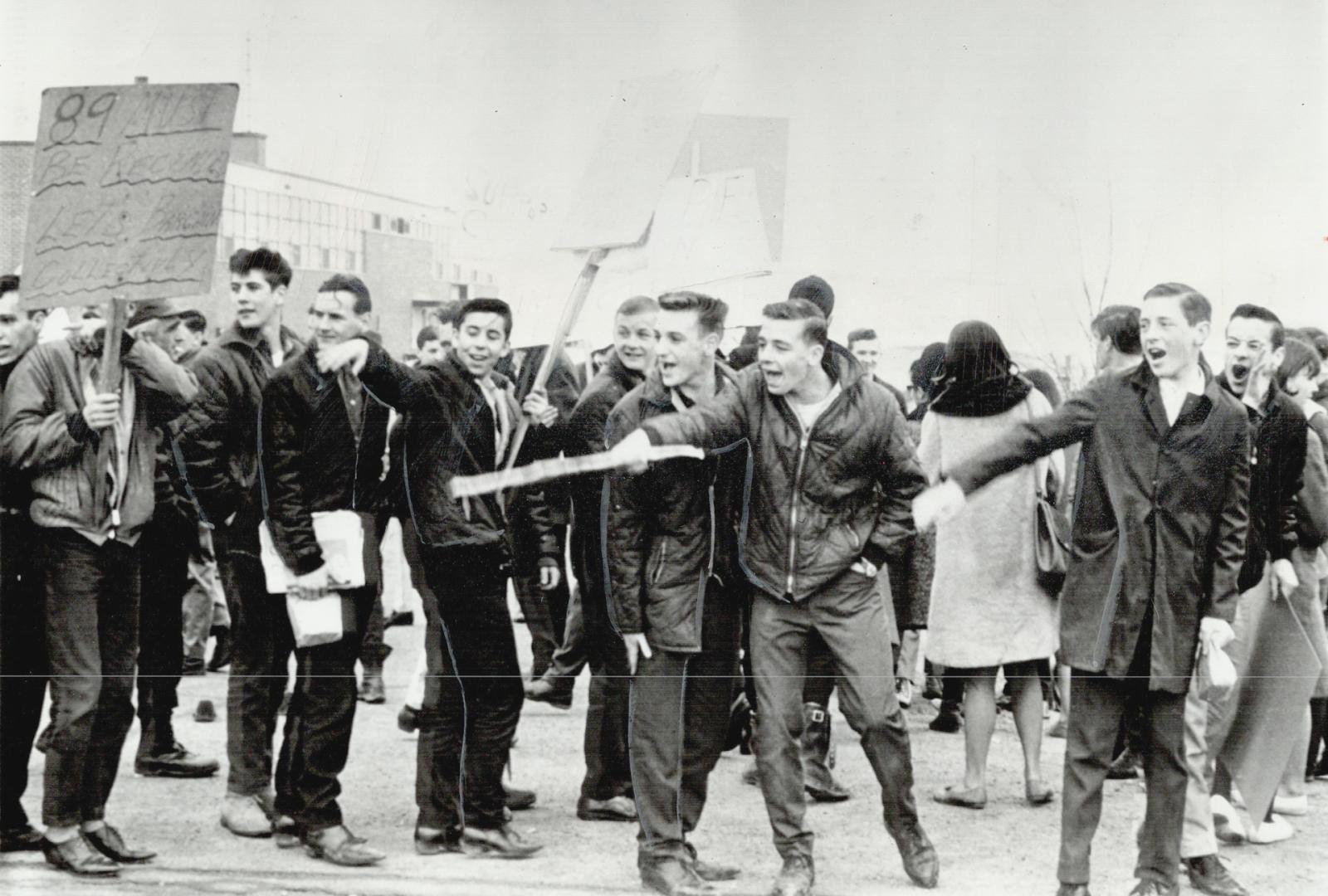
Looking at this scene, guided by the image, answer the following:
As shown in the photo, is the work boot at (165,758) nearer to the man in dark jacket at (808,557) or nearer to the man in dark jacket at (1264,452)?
the man in dark jacket at (808,557)

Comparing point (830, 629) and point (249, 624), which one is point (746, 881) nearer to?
point (830, 629)

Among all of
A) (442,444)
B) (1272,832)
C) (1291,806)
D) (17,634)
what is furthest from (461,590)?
(1291,806)

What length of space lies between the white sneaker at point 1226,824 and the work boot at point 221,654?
569cm

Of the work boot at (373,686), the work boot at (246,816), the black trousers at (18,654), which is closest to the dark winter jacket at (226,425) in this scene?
the black trousers at (18,654)

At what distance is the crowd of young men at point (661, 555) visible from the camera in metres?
5.16

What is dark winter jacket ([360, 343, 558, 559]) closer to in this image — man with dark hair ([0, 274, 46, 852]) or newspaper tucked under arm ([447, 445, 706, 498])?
newspaper tucked under arm ([447, 445, 706, 498])

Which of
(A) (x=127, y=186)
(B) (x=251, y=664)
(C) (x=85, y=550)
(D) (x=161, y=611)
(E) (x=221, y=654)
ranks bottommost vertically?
(E) (x=221, y=654)

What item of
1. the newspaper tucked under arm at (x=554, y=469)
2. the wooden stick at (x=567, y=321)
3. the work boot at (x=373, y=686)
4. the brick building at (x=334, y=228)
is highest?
the brick building at (x=334, y=228)

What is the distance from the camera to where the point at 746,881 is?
5.62m

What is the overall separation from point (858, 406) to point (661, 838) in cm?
171

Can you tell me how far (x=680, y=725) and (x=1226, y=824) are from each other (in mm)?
2357

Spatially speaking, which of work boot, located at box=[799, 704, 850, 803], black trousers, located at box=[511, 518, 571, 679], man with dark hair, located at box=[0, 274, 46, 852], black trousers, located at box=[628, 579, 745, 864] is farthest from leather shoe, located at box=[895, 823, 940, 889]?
man with dark hair, located at box=[0, 274, 46, 852]

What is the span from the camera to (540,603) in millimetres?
8633

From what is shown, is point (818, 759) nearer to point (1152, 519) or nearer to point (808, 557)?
point (808, 557)
